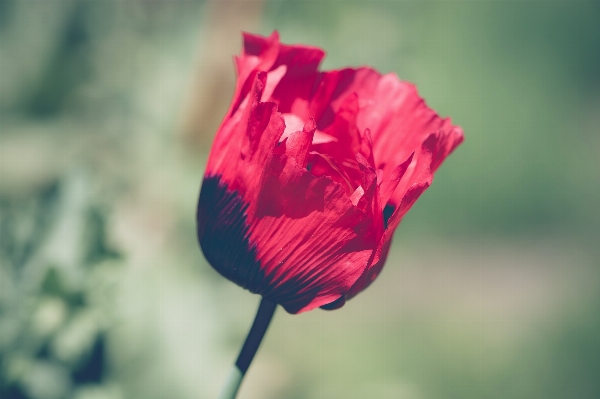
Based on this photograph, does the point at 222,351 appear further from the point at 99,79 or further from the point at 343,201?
the point at 99,79

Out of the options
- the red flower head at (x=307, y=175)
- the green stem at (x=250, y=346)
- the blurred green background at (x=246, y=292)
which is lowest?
the blurred green background at (x=246, y=292)

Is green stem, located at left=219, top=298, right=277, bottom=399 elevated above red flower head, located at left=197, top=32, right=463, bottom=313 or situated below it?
below

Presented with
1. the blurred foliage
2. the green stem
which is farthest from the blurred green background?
the green stem

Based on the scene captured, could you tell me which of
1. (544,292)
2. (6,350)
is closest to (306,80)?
(6,350)

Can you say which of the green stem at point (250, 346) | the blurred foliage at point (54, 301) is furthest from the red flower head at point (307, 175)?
the blurred foliage at point (54, 301)

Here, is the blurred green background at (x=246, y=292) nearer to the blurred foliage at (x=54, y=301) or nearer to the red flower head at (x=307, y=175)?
the blurred foliage at (x=54, y=301)

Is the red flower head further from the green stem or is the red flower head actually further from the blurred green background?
the blurred green background

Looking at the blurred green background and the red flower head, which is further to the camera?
the blurred green background
